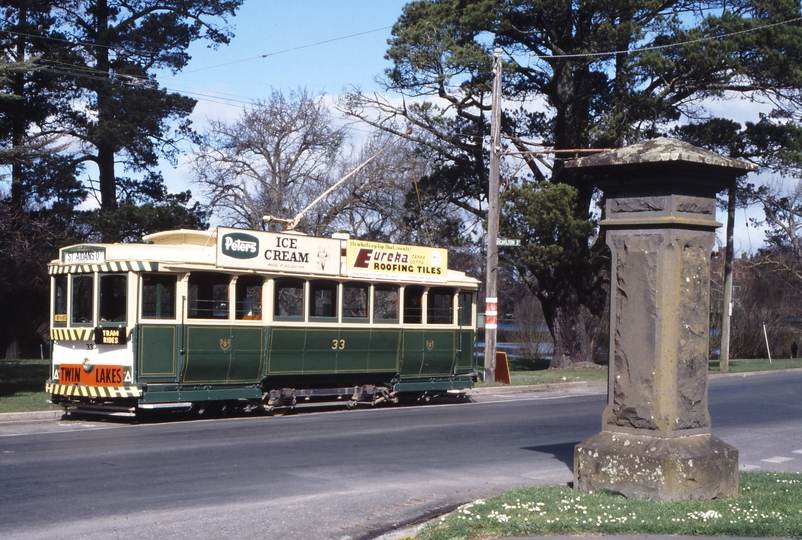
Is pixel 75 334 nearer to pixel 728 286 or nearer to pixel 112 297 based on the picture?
pixel 112 297

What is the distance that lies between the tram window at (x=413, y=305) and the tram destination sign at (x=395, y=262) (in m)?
0.32

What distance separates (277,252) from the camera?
18531mm

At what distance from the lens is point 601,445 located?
8.85m

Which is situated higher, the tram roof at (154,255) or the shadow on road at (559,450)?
the tram roof at (154,255)

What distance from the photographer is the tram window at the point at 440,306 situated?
71.2 ft

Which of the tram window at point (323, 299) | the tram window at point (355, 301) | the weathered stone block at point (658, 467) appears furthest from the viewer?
the tram window at point (355, 301)

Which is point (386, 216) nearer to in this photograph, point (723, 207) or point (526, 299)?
point (723, 207)

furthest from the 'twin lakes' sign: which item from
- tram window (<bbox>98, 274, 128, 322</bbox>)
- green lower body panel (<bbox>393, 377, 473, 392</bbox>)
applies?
green lower body panel (<bbox>393, 377, 473, 392</bbox>)

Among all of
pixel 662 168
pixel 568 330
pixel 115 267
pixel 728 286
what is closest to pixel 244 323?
pixel 115 267

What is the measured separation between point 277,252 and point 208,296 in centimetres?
171

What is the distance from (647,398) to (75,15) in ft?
110

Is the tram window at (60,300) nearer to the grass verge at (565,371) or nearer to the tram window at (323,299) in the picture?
the tram window at (323,299)

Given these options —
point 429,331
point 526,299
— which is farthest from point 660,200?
point 526,299

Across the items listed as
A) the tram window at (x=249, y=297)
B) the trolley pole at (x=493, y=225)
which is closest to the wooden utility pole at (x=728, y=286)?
the trolley pole at (x=493, y=225)
